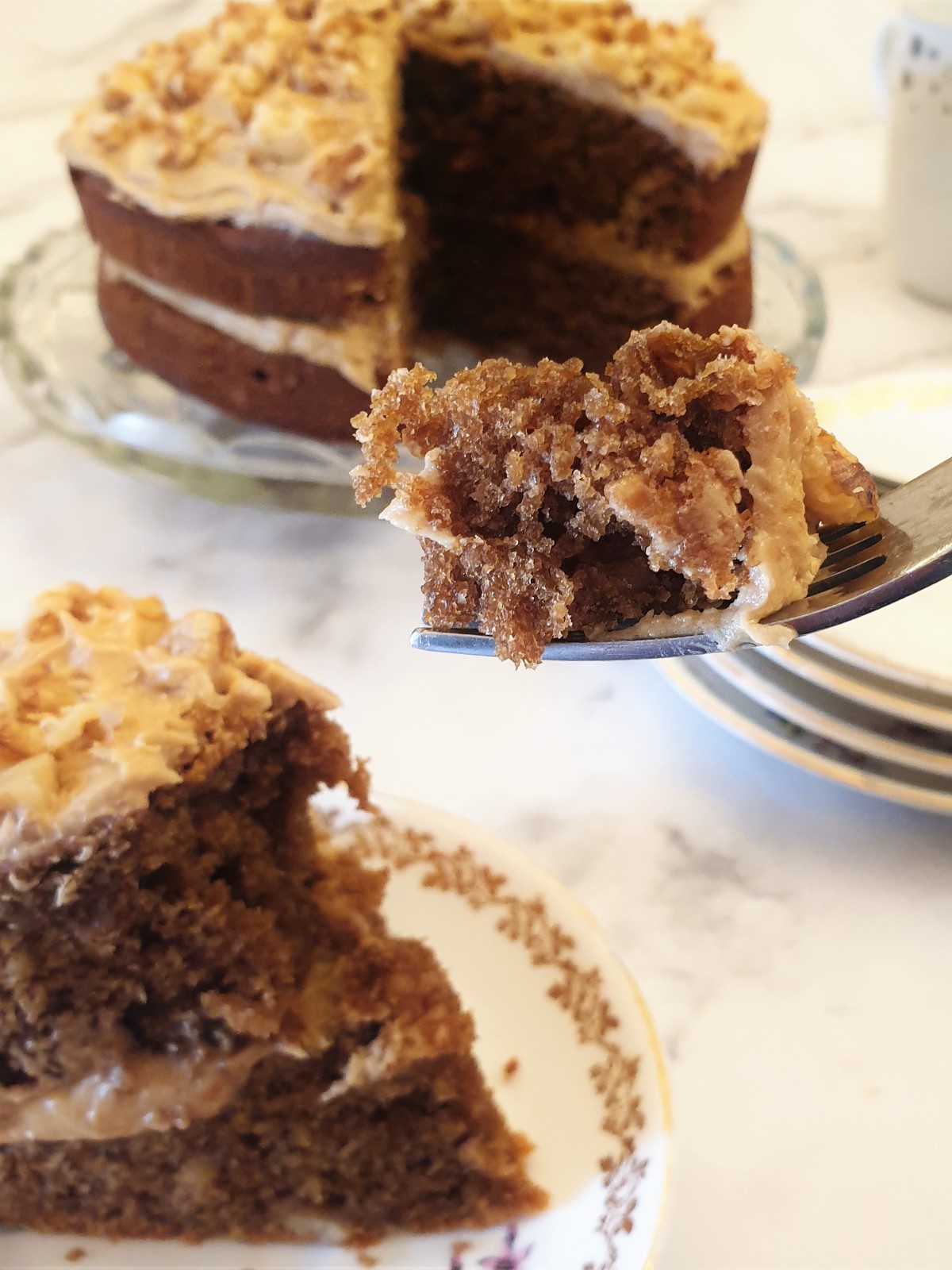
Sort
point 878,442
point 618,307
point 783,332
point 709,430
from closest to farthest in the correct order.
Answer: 1. point 709,430
2. point 878,442
3. point 783,332
4. point 618,307

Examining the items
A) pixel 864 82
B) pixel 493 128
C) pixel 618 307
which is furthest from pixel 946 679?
pixel 864 82

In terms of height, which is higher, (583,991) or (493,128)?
(493,128)

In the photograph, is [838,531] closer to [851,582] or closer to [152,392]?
[851,582]

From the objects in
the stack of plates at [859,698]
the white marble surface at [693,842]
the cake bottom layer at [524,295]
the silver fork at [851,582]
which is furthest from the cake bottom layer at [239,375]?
the silver fork at [851,582]

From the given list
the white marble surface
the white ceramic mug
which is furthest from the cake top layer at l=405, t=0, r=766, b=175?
the white marble surface

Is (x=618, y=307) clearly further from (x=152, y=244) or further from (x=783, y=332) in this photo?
(x=152, y=244)

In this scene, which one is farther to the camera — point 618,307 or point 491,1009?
point 618,307

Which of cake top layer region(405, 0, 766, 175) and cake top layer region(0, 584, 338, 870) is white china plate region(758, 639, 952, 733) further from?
cake top layer region(405, 0, 766, 175)

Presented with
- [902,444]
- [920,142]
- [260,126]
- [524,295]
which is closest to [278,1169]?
[902,444]
